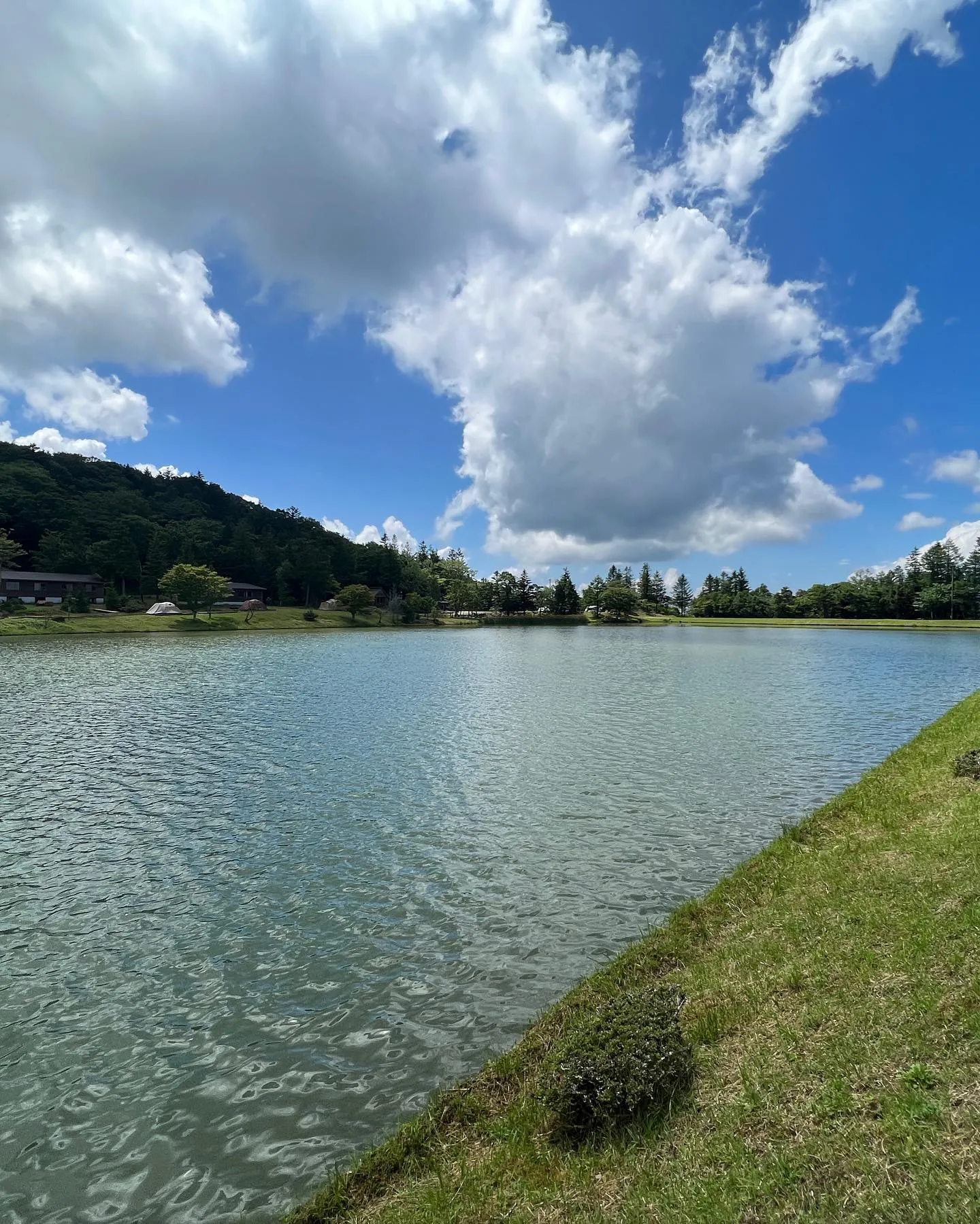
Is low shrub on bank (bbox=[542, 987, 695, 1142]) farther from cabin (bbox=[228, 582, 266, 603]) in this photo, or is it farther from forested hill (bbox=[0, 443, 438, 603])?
cabin (bbox=[228, 582, 266, 603])

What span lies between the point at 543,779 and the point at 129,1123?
51.3 feet

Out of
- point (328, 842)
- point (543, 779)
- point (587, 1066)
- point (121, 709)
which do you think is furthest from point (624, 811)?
point (121, 709)

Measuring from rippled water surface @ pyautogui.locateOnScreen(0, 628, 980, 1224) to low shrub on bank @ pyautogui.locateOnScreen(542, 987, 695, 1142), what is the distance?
2.27 m

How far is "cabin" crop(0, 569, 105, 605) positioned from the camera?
132 m

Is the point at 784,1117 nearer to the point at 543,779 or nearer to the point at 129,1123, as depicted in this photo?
the point at 129,1123

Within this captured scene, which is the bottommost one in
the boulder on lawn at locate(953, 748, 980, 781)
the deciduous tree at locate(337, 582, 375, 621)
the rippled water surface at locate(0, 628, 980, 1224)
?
the rippled water surface at locate(0, 628, 980, 1224)

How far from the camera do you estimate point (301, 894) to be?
1311 cm

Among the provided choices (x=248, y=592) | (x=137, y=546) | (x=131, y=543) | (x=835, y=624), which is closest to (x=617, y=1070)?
(x=131, y=543)

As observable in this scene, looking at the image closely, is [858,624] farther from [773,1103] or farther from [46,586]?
[46,586]

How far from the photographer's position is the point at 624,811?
18.2m

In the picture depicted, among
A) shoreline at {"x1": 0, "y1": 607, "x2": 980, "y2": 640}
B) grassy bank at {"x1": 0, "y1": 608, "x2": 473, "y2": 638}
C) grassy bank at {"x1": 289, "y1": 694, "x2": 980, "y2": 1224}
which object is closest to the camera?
grassy bank at {"x1": 289, "y1": 694, "x2": 980, "y2": 1224}

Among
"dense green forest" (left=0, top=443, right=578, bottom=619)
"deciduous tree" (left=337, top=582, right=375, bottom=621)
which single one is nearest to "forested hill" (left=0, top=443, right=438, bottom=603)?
"dense green forest" (left=0, top=443, right=578, bottom=619)

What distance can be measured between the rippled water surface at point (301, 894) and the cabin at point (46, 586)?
404ft

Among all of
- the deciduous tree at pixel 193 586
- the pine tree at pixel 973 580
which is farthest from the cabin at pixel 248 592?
the pine tree at pixel 973 580
